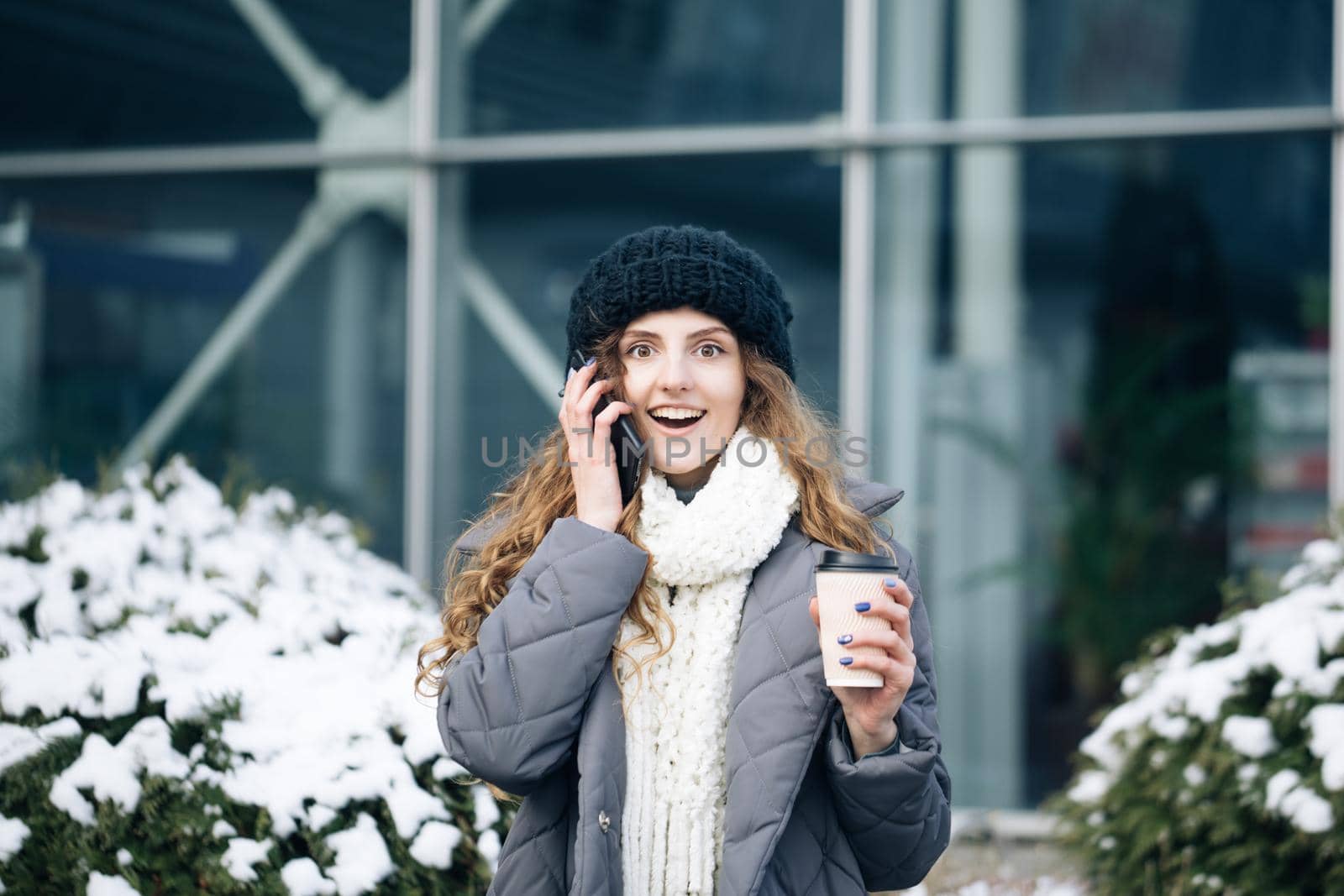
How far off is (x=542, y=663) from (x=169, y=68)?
5760mm

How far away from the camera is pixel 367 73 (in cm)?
637

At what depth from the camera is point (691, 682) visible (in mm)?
1912

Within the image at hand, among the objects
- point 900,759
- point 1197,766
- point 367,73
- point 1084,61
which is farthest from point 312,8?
point 900,759

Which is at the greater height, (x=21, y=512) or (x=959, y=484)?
(x=959, y=484)

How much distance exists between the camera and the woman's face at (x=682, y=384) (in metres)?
1.92

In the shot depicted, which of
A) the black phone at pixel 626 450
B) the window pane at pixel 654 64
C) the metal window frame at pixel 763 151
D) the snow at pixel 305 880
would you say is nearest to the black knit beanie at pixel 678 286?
the black phone at pixel 626 450

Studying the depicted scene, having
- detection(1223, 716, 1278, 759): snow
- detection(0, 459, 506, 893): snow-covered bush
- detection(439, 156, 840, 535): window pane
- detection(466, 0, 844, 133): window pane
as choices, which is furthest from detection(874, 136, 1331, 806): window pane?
detection(0, 459, 506, 893): snow-covered bush

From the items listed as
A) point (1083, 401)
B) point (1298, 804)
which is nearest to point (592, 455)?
point (1298, 804)

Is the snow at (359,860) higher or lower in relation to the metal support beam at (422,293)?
lower

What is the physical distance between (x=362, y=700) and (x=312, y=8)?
4716 mm

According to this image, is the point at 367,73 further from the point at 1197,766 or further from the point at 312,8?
the point at 1197,766

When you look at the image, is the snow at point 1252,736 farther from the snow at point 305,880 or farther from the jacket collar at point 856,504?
the snow at point 305,880

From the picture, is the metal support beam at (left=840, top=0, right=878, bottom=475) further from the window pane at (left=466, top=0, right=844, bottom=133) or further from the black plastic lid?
the black plastic lid

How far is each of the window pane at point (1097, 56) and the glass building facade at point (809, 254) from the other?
0.5 inches
